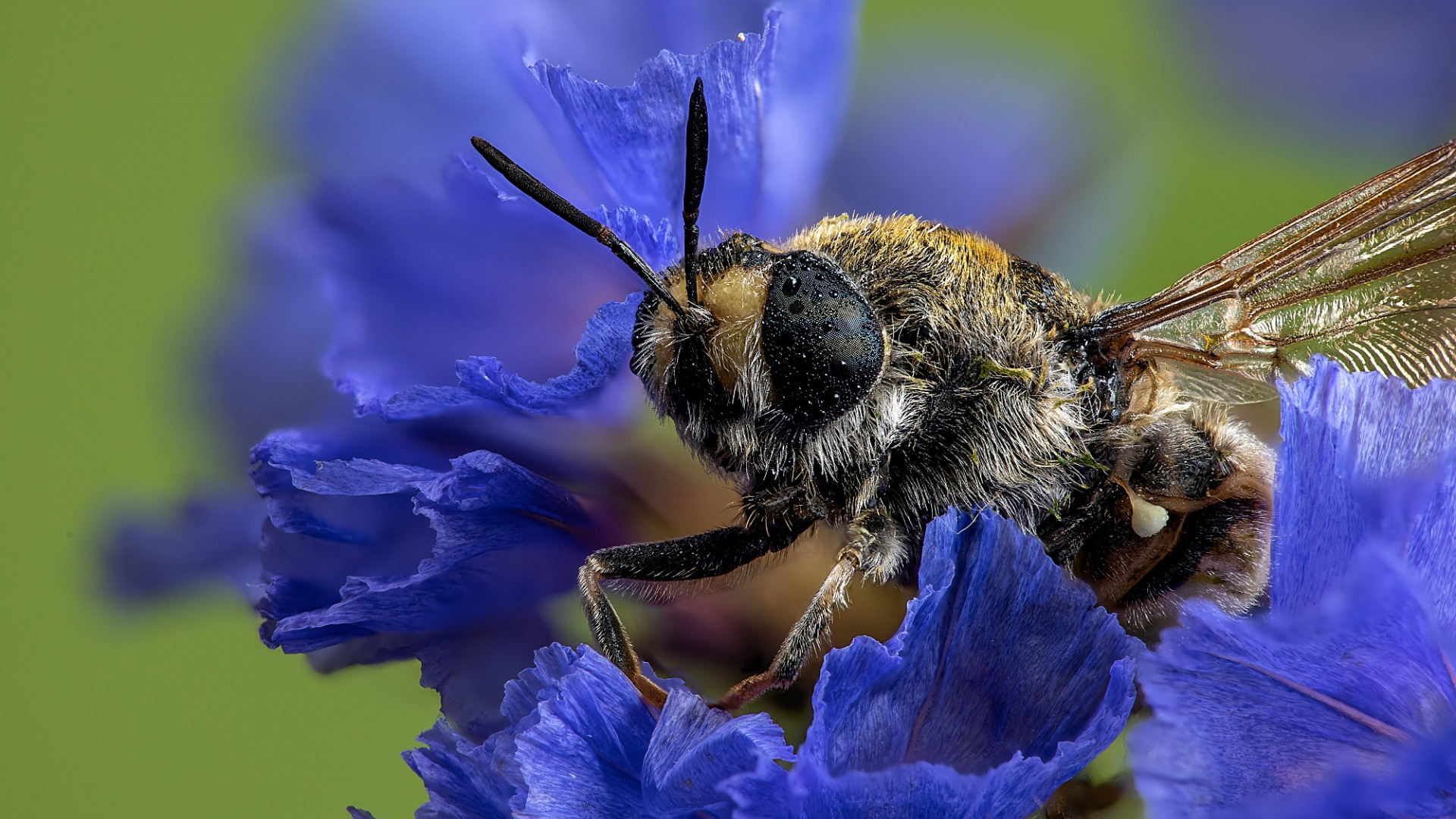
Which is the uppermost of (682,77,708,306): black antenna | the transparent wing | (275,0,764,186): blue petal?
(275,0,764,186): blue petal

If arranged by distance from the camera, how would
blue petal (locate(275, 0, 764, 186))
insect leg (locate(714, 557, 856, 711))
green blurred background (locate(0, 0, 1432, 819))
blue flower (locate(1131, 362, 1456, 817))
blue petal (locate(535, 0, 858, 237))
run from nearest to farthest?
blue flower (locate(1131, 362, 1456, 817)) < insect leg (locate(714, 557, 856, 711)) < blue petal (locate(535, 0, 858, 237)) < blue petal (locate(275, 0, 764, 186)) < green blurred background (locate(0, 0, 1432, 819))

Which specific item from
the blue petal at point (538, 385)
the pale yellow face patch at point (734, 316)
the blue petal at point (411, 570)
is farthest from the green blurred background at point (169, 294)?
the pale yellow face patch at point (734, 316)

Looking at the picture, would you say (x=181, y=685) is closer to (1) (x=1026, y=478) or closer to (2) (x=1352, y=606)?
(1) (x=1026, y=478)

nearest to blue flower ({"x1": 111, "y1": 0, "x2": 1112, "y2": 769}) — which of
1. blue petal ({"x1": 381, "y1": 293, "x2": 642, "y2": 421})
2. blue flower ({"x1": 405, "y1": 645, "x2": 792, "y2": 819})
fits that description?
blue petal ({"x1": 381, "y1": 293, "x2": 642, "y2": 421})

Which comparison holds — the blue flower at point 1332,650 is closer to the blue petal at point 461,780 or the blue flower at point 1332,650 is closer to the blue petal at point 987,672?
the blue petal at point 987,672

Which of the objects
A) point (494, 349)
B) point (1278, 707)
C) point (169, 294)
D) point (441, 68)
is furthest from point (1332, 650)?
point (169, 294)

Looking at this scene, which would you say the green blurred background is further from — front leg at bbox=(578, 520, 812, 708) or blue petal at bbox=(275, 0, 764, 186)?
front leg at bbox=(578, 520, 812, 708)
